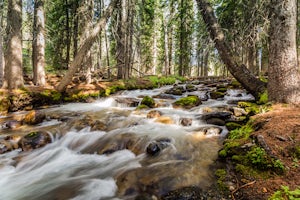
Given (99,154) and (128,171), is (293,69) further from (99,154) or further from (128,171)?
(99,154)

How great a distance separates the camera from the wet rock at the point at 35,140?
5961mm

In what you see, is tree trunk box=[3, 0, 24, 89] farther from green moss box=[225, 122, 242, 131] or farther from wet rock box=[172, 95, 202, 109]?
green moss box=[225, 122, 242, 131]

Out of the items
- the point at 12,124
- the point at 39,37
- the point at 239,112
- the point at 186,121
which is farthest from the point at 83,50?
the point at 239,112

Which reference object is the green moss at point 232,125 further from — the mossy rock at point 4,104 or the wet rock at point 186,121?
the mossy rock at point 4,104

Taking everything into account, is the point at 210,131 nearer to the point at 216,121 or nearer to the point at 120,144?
the point at 216,121

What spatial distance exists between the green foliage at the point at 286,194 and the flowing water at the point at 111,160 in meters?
1.09

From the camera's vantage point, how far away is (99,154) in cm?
570

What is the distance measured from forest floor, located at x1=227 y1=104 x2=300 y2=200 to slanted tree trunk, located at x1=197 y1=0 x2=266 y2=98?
118 inches

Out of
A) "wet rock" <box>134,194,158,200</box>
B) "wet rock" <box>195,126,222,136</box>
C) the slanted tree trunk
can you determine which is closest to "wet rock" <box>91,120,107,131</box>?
"wet rock" <box>195,126,222,136</box>

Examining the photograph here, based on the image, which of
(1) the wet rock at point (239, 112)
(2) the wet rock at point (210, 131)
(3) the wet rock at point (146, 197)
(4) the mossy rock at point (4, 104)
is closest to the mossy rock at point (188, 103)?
(1) the wet rock at point (239, 112)

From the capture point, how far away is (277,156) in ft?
11.5

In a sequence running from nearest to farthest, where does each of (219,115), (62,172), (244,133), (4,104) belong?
(244,133)
(62,172)
(219,115)
(4,104)

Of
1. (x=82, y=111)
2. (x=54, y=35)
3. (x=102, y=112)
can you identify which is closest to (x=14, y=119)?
(x=82, y=111)

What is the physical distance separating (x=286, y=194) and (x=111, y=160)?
3742 mm
